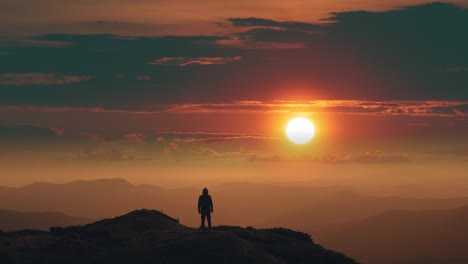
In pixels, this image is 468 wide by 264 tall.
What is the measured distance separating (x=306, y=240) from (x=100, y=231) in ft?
76.5

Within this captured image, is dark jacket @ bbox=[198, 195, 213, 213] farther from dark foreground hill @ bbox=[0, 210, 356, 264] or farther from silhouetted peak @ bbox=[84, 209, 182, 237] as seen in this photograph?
silhouetted peak @ bbox=[84, 209, 182, 237]

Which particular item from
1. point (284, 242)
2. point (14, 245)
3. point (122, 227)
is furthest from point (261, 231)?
point (14, 245)

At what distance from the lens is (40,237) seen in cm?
6066

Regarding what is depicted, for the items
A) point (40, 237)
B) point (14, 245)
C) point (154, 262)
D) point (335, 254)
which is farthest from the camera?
point (335, 254)

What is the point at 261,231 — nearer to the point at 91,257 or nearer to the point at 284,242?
the point at 284,242

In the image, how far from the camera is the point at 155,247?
5569cm

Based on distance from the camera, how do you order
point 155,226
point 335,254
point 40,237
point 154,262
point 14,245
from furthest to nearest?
point 155,226 < point 335,254 < point 40,237 < point 14,245 < point 154,262

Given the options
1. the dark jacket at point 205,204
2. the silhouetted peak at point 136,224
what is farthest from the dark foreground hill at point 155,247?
the dark jacket at point 205,204

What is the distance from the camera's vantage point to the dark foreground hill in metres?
53.1

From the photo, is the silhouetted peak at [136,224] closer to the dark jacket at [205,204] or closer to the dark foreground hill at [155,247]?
the dark foreground hill at [155,247]

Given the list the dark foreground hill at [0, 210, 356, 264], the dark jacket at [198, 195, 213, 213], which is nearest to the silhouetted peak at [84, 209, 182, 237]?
the dark foreground hill at [0, 210, 356, 264]

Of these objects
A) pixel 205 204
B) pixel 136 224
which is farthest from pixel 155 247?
pixel 136 224

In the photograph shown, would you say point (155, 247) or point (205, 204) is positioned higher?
point (205, 204)

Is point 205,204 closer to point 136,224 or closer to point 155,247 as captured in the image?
point 155,247
